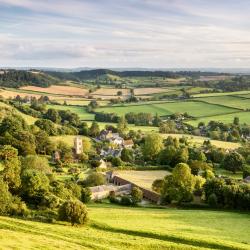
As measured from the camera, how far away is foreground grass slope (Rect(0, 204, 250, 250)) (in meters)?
30.3

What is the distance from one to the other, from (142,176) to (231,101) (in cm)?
8962

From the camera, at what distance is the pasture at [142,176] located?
215 feet

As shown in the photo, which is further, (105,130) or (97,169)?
(105,130)

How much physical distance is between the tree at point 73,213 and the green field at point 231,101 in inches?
4416

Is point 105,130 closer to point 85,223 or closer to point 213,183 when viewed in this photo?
point 213,183

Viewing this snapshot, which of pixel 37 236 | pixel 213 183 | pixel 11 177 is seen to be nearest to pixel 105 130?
pixel 213 183

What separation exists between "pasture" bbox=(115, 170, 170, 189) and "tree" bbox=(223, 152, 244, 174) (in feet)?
36.0

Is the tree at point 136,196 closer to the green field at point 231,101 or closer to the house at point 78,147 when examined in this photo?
the house at point 78,147

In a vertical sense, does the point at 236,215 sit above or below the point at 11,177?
below

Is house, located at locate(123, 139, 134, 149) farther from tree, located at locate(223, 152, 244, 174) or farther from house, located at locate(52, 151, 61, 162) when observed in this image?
tree, located at locate(223, 152, 244, 174)

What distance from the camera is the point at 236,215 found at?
1933 inches

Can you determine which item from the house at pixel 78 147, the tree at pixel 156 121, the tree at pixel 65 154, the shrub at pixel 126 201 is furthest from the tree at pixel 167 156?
the tree at pixel 156 121

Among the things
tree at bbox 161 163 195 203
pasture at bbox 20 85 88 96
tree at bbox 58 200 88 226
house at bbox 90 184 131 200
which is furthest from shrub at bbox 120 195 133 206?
pasture at bbox 20 85 88 96

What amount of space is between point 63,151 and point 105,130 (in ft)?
112
